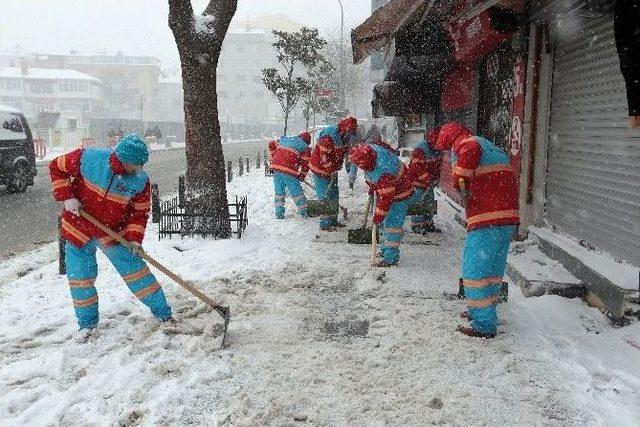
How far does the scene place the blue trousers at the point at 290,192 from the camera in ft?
30.0

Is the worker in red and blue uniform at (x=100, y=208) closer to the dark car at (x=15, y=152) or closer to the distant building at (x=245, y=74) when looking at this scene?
the dark car at (x=15, y=152)

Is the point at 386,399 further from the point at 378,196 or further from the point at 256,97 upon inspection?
the point at 256,97

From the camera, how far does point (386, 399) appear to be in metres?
3.33

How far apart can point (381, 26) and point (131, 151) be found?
6.15 metres

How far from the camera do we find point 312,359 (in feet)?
12.8

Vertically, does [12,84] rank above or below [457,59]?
above

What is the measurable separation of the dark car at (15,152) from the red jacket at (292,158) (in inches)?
297

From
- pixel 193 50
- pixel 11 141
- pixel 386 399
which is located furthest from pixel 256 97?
pixel 386 399

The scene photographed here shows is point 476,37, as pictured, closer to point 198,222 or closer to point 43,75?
point 198,222

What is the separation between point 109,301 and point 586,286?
4.58 meters

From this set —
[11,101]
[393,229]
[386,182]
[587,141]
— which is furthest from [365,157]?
[11,101]

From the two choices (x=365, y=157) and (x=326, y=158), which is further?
(x=326, y=158)

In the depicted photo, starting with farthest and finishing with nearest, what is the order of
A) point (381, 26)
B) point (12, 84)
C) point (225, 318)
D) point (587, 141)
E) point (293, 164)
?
point (12, 84), point (293, 164), point (381, 26), point (587, 141), point (225, 318)

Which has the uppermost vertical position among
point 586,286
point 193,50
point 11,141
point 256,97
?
point 256,97
